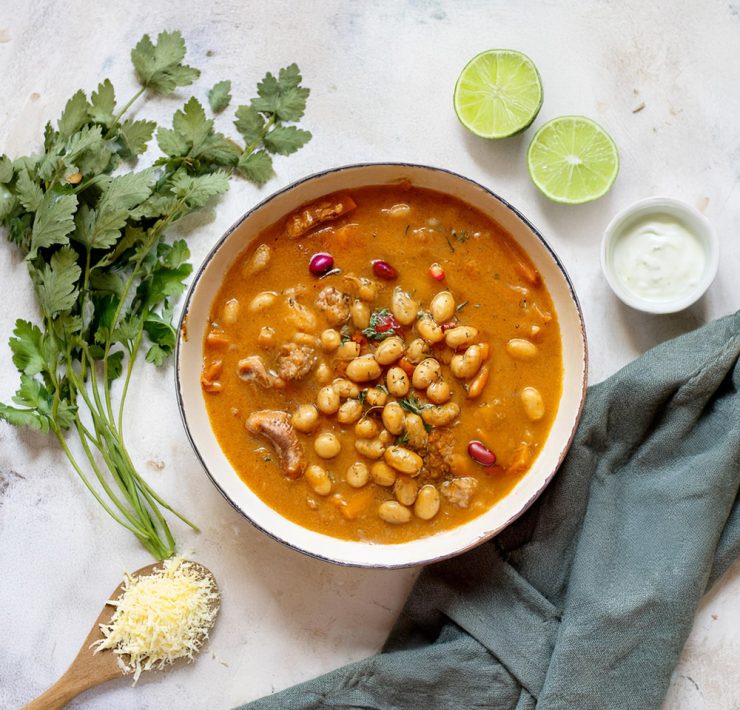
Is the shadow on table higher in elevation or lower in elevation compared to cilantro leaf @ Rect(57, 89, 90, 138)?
lower

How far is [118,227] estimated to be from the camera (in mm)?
3270

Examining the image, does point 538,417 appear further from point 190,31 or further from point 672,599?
point 190,31

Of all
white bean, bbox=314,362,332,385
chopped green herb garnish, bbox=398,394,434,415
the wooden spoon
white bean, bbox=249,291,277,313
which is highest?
white bean, bbox=249,291,277,313

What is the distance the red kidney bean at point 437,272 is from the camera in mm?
3223

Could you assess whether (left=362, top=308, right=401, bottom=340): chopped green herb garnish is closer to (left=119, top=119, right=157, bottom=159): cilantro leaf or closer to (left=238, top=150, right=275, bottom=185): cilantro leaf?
(left=238, top=150, right=275, bottom=185): cilantro leaf

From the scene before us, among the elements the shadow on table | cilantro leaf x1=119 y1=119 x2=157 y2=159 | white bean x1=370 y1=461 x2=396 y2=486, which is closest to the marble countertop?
the shadow on table

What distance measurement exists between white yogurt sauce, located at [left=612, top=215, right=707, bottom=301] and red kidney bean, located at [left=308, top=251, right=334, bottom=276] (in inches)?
48.0

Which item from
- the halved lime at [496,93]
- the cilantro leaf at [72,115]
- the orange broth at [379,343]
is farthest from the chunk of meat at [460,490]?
the cilantro leaf at [72,115]

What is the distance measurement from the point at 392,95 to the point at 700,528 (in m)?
2.28

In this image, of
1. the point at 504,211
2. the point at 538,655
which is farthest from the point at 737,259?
the point at 538,655

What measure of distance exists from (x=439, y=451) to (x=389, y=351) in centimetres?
47

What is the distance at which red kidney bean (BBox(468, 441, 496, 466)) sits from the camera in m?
3.19

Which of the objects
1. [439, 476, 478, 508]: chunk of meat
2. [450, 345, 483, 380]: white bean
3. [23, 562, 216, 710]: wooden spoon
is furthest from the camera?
[23, 562, 216, 710]: wooden spoon

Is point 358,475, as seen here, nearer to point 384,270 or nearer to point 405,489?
point 405,489
